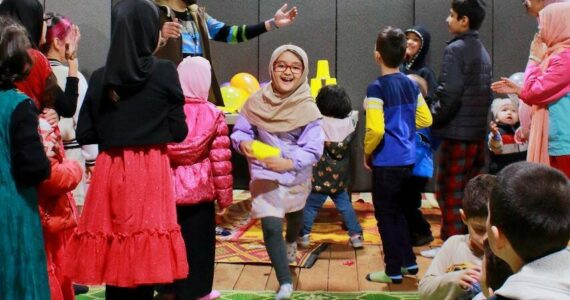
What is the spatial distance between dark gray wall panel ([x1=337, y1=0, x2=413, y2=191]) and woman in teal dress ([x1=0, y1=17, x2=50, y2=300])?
491cm

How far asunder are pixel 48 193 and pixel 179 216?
0.93 meters

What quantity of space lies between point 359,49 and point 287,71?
3.66 m

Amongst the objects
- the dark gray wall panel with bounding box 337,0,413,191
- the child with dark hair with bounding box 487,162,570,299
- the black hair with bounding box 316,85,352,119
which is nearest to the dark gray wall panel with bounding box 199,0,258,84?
the dark gray wall panel with bounding box 337,0,413,191

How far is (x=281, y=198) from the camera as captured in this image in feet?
11.9

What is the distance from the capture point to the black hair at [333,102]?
191 inches

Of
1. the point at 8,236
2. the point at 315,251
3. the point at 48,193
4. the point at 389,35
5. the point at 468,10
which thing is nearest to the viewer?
the point at 8,236

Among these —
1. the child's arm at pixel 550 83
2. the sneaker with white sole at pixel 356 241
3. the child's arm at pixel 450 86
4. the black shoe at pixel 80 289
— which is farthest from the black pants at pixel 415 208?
the black shoe at pixel 80 289

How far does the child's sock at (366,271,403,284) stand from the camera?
3.94 meters

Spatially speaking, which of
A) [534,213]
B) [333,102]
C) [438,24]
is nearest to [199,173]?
[333,102]

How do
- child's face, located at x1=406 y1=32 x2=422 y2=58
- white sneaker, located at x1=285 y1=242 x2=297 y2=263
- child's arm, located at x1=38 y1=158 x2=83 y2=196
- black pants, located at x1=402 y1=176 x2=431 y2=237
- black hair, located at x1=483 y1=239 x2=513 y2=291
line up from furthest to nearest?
child's face, located at x1=406 y1=32 x2=422 y2=58
black pants, located at x1=402 y1=176 x2=431 y2=237
white sneaker, located at x1=285 y1=242 x2=297 y2=263
child's arm, located at x1=38 y1=158 x2=83 y2=196
black hair, located at x1=483 y1=239 x2=513 y2=291

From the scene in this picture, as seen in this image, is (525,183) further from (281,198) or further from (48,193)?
(281,198)

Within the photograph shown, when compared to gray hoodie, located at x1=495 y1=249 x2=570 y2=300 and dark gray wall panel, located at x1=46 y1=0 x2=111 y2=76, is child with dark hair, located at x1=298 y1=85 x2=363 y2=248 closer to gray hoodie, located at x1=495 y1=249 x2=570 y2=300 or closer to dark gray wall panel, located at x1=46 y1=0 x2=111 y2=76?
dark gray wall panel, located at x1=46 y1=0 x2=111 y2=76

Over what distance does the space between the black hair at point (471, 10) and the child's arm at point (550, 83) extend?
79 centimetres

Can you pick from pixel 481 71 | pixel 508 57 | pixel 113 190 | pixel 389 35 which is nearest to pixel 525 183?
pixel 113 190
